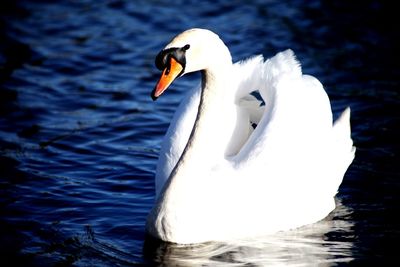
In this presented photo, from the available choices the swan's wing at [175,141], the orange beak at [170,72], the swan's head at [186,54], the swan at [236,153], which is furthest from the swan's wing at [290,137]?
the orange beak at [170,72]

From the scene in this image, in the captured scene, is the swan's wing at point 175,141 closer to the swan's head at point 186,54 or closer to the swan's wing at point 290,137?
the swan's wing at point 290,137

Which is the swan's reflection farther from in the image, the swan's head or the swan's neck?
the swan's head

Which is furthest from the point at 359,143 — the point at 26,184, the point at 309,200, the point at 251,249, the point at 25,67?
the point at 25,67

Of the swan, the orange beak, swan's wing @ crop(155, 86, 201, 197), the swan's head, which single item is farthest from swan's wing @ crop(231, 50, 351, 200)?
the orange beak

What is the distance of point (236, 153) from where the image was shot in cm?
866

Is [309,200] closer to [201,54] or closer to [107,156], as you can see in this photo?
[201,54]

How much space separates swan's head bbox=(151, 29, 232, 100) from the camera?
7.40 m

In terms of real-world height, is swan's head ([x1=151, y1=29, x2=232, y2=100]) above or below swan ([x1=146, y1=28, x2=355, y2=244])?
above

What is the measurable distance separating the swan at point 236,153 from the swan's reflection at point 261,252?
0.09 metres

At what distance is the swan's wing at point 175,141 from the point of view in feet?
27.8

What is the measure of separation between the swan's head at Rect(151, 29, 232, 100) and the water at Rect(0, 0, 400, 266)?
158 cm

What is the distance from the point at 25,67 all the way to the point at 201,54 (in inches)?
271

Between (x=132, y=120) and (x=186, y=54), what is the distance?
4525 millimetres

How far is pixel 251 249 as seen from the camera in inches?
310
